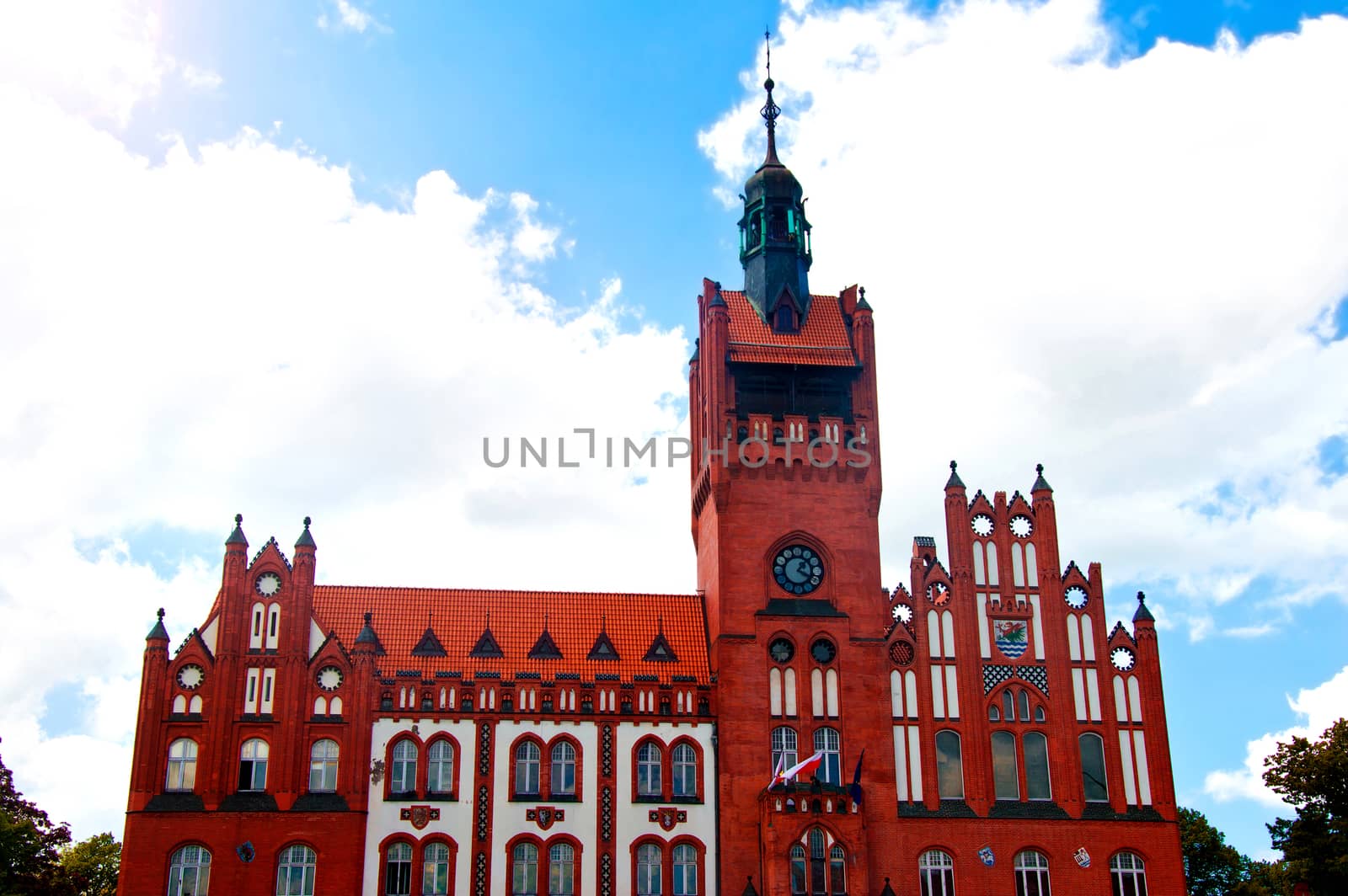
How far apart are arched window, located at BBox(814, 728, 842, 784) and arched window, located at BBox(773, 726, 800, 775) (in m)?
0.86

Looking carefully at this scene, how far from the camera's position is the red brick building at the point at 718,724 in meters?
49.0

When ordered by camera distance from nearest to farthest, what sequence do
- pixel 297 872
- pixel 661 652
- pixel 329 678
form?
pixel 297 872 < pixel 329 678 < pixel 661 652

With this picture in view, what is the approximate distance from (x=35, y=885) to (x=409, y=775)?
1633 cm

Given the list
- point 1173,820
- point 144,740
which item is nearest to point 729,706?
point 1173,820

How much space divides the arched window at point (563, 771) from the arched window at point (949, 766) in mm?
13767

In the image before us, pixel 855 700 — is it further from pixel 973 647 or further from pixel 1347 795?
pixel 1347 795

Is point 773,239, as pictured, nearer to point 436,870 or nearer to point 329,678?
point 329,678

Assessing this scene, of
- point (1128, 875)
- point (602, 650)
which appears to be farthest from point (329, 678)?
point (1128, 875)

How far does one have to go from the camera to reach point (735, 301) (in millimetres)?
60375

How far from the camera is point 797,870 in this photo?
48.6 meters

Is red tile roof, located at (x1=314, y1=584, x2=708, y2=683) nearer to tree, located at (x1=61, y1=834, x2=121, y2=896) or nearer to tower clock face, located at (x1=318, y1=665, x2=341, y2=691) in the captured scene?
tower clock face, located at (x1=318, y1=665, x2=341, y2=691)

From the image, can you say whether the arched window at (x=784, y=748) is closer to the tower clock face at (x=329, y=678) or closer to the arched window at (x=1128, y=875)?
the arched window at (x=1128, y=875)

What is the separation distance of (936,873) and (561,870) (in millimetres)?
13881

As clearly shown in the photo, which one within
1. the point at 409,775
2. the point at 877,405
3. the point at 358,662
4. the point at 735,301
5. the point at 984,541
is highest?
the point at 735,301
